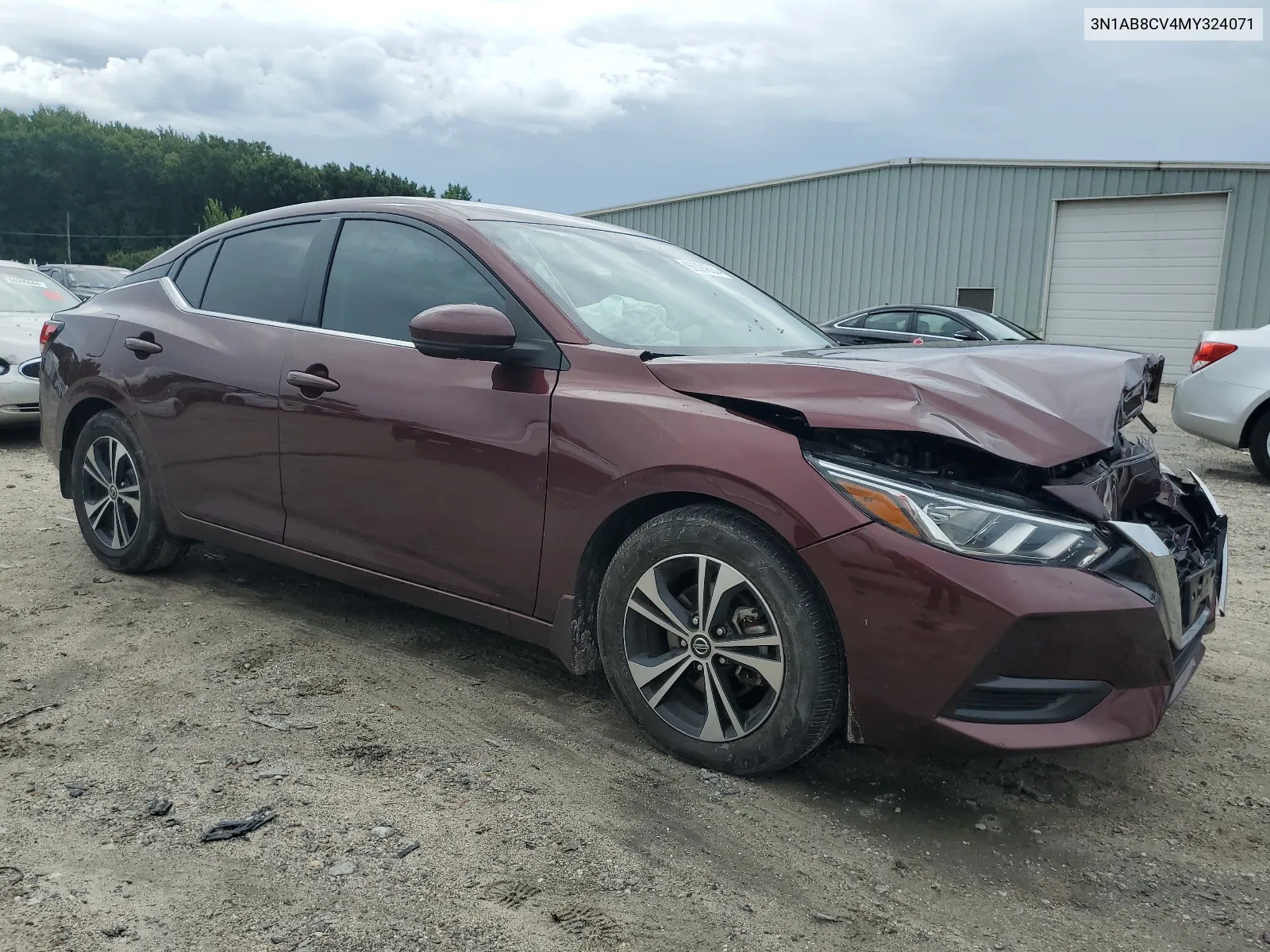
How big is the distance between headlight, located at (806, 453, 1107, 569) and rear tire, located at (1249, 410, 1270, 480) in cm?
662

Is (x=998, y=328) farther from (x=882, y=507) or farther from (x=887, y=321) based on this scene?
(x=882, y=507)

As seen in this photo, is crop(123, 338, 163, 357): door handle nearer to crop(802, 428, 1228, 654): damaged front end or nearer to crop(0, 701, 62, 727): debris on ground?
crop(0, 701, 62, 727): debris on ground

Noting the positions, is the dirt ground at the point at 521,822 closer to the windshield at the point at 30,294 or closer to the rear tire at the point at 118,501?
the rear tire at the point at 118,501

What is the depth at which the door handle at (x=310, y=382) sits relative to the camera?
327 cm

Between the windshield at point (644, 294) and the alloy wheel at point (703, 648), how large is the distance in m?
0.75

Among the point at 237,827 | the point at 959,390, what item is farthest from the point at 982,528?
the point at 237,827

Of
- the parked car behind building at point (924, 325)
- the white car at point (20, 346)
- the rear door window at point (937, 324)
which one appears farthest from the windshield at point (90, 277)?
the rear door window at point (937, 324)

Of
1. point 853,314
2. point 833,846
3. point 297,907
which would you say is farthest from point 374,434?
point 853,314

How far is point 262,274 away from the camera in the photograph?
375cm

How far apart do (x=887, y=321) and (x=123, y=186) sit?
74345 mm

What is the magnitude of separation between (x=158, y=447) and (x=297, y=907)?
2.49m

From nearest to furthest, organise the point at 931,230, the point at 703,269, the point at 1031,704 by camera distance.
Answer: the point at 1031,704 → the point at 703,269 → the point at 931,230

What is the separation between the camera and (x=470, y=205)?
340 cm

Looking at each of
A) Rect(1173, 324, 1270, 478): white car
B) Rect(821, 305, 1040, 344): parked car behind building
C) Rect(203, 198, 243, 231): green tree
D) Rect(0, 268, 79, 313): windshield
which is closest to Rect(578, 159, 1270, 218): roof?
Rect(821, 305, 1040, 344): parked car behind building
